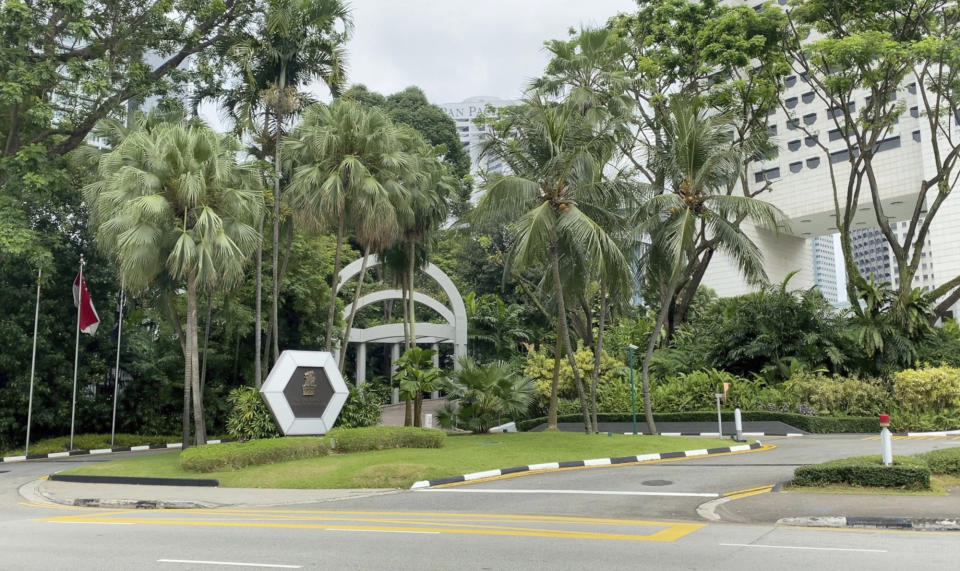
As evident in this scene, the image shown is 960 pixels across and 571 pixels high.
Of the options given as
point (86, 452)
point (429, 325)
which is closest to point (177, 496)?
point (86, 452)

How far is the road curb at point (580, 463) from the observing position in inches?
584

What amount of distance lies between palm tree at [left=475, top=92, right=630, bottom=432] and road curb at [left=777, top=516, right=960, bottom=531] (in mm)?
10378

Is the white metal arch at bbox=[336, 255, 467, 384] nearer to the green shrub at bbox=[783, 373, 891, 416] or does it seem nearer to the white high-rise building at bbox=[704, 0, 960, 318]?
the green shrub at bbox=[783, 373, 891, 416]

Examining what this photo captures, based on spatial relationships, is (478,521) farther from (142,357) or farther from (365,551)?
(142,357)

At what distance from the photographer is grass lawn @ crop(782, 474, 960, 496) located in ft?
35.7

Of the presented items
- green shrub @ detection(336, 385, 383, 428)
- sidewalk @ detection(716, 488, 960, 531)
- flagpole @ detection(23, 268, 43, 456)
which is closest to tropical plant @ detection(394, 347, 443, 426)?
green shrub @ detection(336, 385, 383, 428)

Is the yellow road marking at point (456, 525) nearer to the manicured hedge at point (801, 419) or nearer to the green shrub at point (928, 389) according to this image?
the manicured hedge at point (801, 419)

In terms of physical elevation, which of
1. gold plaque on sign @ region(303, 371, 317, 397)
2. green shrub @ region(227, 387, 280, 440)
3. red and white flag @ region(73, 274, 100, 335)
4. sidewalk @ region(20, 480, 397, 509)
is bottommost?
sidewalk @ region(20, 480, 397, 509)

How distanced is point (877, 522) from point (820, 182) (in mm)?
40654

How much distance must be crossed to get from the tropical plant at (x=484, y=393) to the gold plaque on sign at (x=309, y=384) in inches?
208

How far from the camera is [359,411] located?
22.2m

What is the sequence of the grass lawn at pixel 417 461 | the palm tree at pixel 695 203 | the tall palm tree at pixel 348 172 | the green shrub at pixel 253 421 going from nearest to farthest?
the grass lawn at pixel 417 461
the green shrub at pixel 253 421
the palm tree at pixel 695 203
the tall palm tree at pixel 348 172

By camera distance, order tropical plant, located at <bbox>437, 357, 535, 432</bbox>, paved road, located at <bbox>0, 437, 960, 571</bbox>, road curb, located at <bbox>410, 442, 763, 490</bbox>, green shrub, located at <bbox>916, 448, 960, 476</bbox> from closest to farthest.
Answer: paved road, located at <bbox>0, 437, 960, 571</bbox>
green shrub, located at <bbox>916, 448, 960, 476</bbox>
road curb, located at <bbox>410, 442, 763, 490</bbox>
tropical plant, located at <bbox>437, 357, 535, 432</bbox>

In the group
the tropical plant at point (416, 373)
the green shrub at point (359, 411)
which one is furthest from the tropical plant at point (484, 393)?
the green shrub at point (359, 411)
